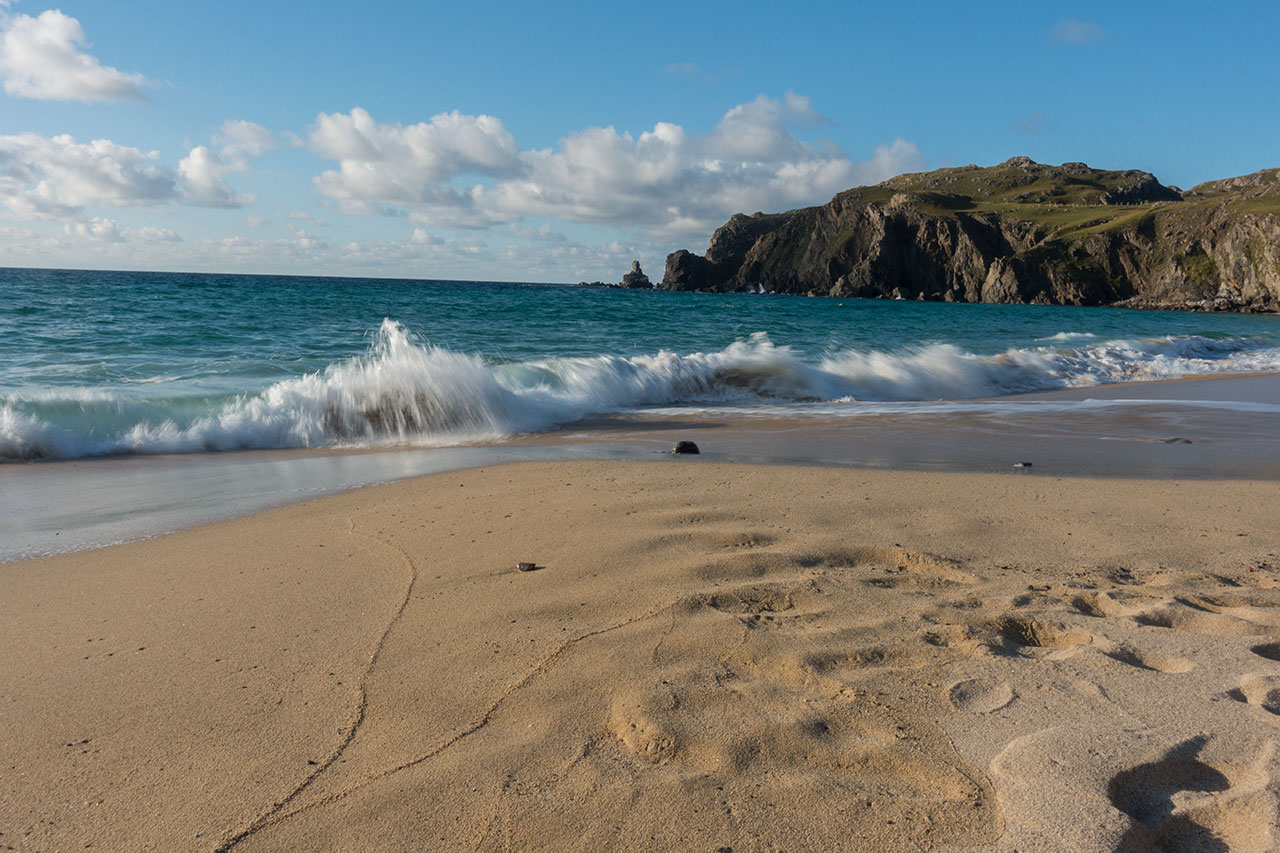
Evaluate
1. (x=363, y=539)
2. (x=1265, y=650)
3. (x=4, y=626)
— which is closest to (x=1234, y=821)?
(x=1265, y=650)

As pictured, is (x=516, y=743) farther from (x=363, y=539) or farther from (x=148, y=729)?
(x=363, y=539)

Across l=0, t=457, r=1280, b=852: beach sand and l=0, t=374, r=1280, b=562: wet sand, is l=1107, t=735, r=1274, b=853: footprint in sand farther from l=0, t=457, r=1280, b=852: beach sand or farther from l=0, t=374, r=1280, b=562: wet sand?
l=0, t=374, r=1280, b=562: wet sand

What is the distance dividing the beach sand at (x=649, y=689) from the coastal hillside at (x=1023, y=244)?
7670cm

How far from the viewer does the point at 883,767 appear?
1.87 m

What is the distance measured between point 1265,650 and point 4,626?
192 inches

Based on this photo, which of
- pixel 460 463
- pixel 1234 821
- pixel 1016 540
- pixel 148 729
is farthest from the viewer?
pixel 460 463

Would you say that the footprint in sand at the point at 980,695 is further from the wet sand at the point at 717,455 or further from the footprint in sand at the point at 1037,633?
the wet sand at the point at 717,455

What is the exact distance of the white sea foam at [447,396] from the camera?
7.47 meters

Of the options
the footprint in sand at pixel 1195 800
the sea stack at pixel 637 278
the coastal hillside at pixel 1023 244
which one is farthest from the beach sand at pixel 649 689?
the sea stack at pixel 637 278

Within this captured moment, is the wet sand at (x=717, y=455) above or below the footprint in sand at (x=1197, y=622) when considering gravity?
below

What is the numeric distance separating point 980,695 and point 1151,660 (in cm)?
74

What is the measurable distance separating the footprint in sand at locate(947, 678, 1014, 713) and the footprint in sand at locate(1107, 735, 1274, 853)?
380mm

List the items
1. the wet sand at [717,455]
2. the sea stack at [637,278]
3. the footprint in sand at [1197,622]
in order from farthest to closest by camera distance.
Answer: the sea stack at [637,278], the wet sand at [717,455], the footprint in sand at [1197,622]

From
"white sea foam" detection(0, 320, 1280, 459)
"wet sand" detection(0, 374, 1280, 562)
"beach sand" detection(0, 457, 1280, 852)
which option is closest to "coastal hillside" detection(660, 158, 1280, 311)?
"white sea foam" detection(0, 320, 1280, 459)
